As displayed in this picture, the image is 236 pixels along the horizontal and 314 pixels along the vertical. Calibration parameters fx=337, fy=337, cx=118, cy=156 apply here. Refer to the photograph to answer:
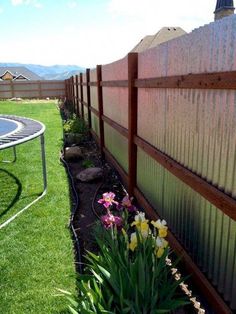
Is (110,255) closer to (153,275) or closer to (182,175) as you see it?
(153,275)

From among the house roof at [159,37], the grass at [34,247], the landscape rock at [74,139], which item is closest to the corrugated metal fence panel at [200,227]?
the grass at [34,247]

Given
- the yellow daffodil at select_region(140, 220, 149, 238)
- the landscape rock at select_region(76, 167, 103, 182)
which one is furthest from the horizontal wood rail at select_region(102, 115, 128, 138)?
the yellow daffodil at select_region(140, 220, 149, 238)

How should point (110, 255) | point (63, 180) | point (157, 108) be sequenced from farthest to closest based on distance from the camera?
point (63, 180), point (157, 108), point (110, 255)

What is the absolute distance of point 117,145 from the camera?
21.4 ft

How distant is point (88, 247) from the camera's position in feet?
13.2

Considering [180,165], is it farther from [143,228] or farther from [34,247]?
[34,247]

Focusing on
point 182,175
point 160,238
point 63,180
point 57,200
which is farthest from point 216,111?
point 63,180

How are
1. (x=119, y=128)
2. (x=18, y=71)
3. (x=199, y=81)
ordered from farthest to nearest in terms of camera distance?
(x=18, y=71)
(x=119, y=128)
(x=199, y=81)

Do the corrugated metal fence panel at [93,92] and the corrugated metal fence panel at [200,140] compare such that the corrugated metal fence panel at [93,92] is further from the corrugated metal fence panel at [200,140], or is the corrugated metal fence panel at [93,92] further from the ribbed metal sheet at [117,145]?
the corrugated metal fence panel at [200,140]

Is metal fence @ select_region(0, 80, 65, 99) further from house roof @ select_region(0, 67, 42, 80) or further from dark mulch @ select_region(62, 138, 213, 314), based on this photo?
house roof @ select_region(0, 67, 42, 80)

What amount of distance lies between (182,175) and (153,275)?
37.1 inches

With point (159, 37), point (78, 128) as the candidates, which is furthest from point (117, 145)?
point (159, 37)

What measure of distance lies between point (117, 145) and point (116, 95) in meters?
0.95

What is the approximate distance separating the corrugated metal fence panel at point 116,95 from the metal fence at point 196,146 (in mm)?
871
